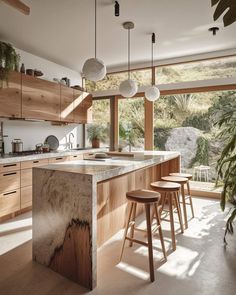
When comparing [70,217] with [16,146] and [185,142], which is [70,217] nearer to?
[16,146]

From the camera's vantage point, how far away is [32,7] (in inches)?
118

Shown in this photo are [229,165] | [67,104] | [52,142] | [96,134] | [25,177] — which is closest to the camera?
[229,165]

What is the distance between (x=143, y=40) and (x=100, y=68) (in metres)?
1.84

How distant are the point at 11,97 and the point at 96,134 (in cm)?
247

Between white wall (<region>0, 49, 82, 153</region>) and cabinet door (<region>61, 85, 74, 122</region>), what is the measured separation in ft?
1.50

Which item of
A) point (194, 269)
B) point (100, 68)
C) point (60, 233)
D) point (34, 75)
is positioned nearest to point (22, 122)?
point (34, 75)

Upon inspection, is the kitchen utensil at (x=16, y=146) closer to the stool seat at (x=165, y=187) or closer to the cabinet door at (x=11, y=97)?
the cabinet door at (x=11, y=97)

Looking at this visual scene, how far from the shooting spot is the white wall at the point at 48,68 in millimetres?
4613

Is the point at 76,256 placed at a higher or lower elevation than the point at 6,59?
lower

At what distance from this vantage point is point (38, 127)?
4.93 meters

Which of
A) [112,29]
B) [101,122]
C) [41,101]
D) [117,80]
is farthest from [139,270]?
[117,80]

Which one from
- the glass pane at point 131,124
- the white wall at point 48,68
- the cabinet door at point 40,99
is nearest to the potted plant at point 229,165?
the glass pane at point 131,124

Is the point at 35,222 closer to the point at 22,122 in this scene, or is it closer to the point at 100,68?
the point at 100,68

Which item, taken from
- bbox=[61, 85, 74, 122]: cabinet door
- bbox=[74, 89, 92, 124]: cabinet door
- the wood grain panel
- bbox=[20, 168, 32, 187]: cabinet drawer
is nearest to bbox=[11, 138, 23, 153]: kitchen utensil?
bbox=[20, 168, 32, 187]: cabinet drawer
